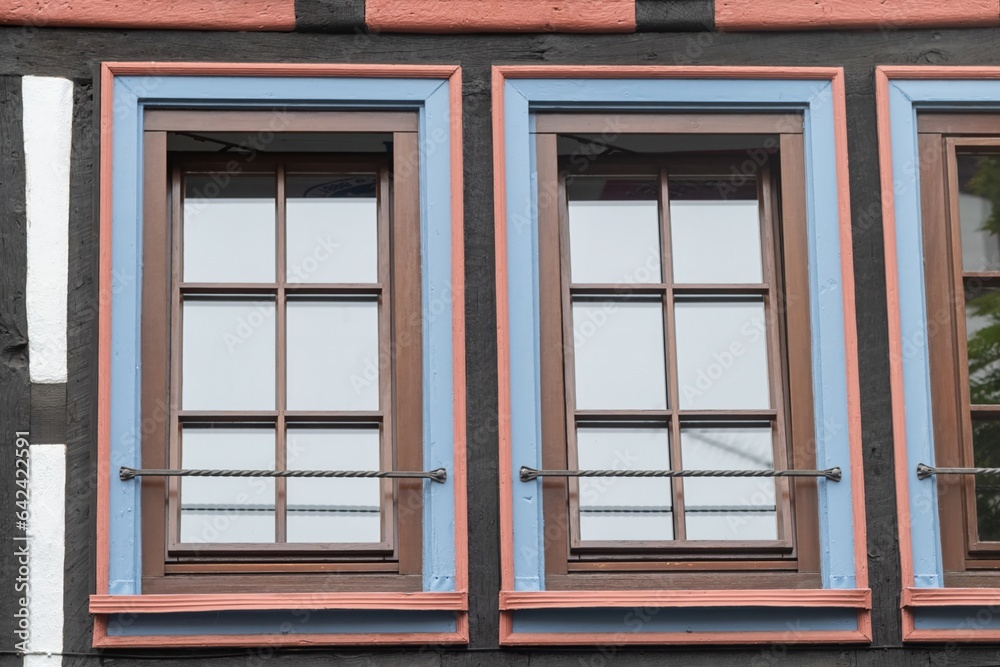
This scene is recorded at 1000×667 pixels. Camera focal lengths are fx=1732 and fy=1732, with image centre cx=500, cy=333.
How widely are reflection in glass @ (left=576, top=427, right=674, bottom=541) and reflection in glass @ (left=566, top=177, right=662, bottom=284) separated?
19.3 inches

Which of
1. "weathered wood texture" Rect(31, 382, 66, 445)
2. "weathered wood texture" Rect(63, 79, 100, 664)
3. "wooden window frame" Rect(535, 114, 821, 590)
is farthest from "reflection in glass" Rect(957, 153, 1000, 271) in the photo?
"weathered wood texture" Rect(31, 382, 66, 445)

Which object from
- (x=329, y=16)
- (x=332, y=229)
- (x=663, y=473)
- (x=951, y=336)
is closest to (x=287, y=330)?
(x=332, y=229)

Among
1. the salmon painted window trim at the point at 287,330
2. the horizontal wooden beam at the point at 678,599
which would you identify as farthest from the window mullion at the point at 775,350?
the salmon painted window trim at the point at 287,330

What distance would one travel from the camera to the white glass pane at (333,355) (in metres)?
5.21

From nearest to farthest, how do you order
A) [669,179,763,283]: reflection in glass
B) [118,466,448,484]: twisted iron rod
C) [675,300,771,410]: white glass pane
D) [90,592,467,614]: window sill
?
[90,592,467,614]: window sill < [118,466,448,484]: twisted iron rod < [675,300,771,410]: white glass pane < [669,179,763,283]: reflection in glass

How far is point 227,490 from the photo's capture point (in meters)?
5.11

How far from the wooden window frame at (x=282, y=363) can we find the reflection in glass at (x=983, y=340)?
5.68 feet

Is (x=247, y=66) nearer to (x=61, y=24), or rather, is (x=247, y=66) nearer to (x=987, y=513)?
(x=61, y=24)

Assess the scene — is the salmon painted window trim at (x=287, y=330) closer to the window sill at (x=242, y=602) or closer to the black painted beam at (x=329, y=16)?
the window sill at (x=242, y=602)

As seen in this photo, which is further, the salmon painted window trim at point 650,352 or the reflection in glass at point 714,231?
the reflection in glass at point 714,231

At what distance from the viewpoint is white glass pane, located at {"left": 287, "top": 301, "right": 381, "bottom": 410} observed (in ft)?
17.1

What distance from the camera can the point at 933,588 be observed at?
4980 millimetres

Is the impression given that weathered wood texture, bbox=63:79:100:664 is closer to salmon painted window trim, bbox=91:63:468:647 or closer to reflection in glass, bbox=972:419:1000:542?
salmon painted window trim, bbox=91:63:468:647

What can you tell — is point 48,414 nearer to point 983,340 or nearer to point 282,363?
point 282,363
